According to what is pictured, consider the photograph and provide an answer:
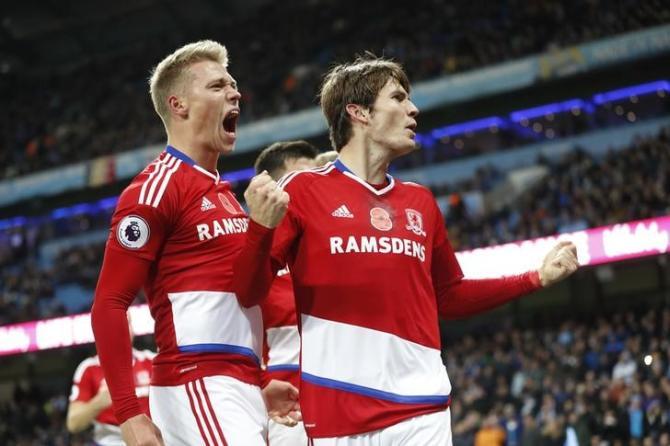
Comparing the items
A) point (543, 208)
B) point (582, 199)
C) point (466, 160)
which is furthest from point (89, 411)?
point (466, 160)

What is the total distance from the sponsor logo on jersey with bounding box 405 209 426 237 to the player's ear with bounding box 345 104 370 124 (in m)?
0.42


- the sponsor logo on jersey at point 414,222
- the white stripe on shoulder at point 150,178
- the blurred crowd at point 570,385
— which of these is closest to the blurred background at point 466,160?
the blurred crowd at point 570,385

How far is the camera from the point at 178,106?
3.79m

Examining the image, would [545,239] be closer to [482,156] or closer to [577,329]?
[577,329]

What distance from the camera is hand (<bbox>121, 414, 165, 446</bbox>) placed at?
10.3 feet

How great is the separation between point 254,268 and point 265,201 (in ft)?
0.91

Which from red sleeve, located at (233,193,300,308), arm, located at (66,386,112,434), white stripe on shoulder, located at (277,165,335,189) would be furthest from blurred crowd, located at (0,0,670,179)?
red sleeve, located at (233,193,300,308)

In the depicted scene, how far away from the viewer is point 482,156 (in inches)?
1030

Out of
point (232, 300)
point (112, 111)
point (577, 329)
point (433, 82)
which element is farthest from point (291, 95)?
point (232, 300)

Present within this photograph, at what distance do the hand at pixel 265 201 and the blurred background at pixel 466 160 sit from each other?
1053 cm

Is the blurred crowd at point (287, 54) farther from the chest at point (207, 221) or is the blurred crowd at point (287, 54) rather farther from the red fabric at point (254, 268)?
the red fabric at point (254, 268)

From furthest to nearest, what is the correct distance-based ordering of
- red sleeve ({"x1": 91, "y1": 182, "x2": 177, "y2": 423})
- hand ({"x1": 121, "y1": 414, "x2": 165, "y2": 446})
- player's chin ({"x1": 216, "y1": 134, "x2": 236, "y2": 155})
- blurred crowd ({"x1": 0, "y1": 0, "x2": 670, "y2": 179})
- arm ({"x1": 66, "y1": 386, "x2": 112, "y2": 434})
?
blurred crowd ({"x1": 0, "y1": 0, "x2": 670, "y2": 179}), arm ({"x1": 66, "y1": 386, "x2": 112, "y2": 434}), player's chin ({"x1": 216, "y1": 134, "x2": 236, "y2": 155}), red sleeve ({"x1": 91, "y1": 182, "x2": 177, "y2": 423}), hand ({"x1": 121, "y1": 414, "x2": 165, "y2": 446})

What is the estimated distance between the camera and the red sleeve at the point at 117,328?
3227 millimetres

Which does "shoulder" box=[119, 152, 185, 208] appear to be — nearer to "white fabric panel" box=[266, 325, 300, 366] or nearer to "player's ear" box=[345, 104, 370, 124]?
"player's ear" box=[345, 104, 370, 124]
